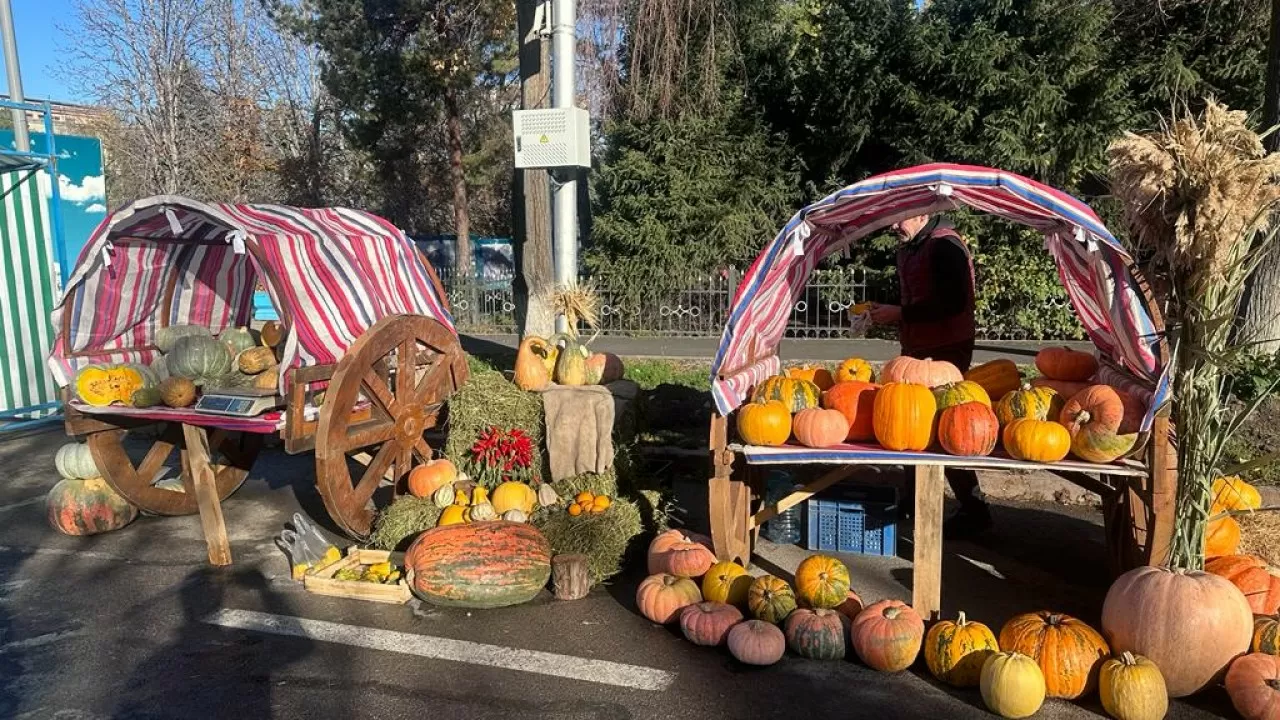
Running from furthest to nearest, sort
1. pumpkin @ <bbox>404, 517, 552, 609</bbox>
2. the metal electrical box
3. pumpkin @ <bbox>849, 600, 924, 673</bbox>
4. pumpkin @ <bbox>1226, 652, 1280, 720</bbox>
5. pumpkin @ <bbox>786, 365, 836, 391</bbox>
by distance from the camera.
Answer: the metal electrical box, pumpkin @ <bbox>786, 365, 836, 391</bbox>, pumpkin @ <bbox>404, 517, 552, 609</bbox>, pumpkin @ <bbox>849, 600, 924, 673</bbox>, pumpkin @ <bbox>1226, 652, 1280, 720</bbox>

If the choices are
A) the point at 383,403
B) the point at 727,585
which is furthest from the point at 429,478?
the point at 727,585

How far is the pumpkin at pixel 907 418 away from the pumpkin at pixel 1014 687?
1143 millimetres

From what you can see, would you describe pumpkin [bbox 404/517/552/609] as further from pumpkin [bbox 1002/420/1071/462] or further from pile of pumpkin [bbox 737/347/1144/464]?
pumpkin [bbox 1002/420/1071/462]

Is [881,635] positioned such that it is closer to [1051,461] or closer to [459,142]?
[1051,461]

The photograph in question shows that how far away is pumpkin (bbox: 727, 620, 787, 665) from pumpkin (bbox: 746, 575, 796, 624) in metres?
0.15

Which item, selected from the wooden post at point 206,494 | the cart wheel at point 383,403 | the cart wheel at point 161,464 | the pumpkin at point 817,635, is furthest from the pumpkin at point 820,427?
the cart wheel at point 161,464

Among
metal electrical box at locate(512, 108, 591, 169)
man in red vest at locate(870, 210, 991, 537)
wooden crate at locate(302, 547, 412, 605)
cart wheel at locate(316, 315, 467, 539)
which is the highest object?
metal electrical box at locate(512, 108, 591, 169)

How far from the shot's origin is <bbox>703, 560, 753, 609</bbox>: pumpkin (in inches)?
175

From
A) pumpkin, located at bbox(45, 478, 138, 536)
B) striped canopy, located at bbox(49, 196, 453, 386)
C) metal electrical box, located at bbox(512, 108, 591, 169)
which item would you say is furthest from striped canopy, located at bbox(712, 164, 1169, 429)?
pumpkin, located at bbox(45, 478, 138, 536)

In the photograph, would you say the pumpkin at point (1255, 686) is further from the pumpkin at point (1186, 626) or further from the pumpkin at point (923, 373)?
the pumpkin at point (923, 373)

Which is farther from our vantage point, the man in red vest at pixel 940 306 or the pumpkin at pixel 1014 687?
the man in red vest at pixel 940 306

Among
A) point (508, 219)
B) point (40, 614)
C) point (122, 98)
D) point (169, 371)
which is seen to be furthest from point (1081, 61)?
point (122, 98)

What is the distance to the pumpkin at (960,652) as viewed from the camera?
3725mm

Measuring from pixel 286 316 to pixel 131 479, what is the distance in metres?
2.23
